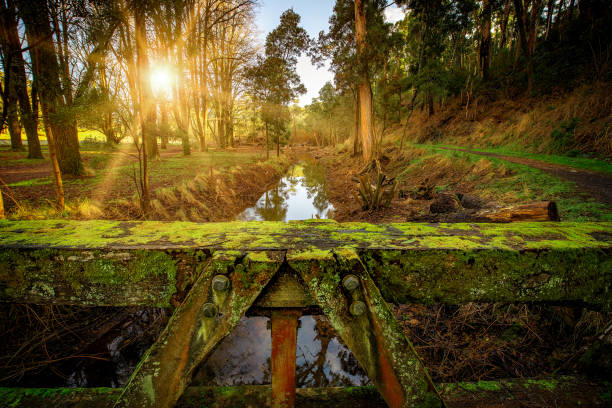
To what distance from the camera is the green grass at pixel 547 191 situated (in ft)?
15.5

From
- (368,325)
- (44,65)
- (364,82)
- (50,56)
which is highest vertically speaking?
(364,82)

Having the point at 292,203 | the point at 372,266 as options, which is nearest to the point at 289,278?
the point at 372,266

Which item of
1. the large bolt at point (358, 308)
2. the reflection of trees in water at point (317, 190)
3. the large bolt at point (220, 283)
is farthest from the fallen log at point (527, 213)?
the reflection of trees in water at point (317, 190)

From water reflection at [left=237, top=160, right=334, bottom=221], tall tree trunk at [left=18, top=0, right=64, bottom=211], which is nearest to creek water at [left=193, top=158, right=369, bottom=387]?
tall tree trunk at [left=18, top=0, right=64, bottom=211]

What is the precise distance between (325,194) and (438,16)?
12954mm

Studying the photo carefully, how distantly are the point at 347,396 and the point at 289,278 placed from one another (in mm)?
771

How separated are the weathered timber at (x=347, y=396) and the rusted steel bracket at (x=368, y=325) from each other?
18.0 inches

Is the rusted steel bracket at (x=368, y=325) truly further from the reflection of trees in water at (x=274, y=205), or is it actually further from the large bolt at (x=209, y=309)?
the reflection of trees in water at (x=274, y=205)

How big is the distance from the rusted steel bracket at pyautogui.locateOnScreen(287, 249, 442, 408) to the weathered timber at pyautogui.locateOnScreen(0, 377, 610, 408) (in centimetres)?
46

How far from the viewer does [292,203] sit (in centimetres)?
1186

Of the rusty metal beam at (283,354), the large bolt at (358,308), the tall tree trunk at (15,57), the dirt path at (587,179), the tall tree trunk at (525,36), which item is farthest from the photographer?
the tall tree trunk at (525,36)

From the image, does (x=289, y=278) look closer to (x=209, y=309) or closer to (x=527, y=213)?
(x=209, y=309)

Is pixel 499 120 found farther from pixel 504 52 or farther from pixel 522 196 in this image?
pixel 504 52

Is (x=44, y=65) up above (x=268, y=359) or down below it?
above
